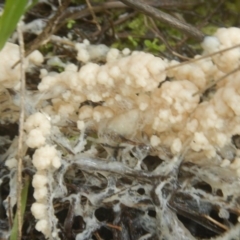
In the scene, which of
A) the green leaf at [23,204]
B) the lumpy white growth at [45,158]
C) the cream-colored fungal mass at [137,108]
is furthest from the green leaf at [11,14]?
the green leaf at [23,204]

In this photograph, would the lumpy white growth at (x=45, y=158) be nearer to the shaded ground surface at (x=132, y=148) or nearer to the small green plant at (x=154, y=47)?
the shaded ground surface at (x=132, y=148)

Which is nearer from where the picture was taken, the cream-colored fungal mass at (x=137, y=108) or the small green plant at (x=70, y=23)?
the cream-colored fungal mass at (x=137, y=108)

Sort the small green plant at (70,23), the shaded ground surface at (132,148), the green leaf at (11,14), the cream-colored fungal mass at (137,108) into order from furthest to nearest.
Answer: the small green plant at (70,23), the shaded ground surface at (132,148), the cream-colored fungal mass at (137,108), the green leaf at (11,14)

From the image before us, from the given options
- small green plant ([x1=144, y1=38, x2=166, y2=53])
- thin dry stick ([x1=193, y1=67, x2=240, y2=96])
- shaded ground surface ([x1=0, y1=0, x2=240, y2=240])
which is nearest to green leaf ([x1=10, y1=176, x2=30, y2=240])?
shaded ground surface ([x1=0, y1=0, x2=240, y2=240])

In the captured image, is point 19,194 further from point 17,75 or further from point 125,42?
point 125,42

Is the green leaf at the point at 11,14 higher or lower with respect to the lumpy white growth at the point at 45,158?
higher

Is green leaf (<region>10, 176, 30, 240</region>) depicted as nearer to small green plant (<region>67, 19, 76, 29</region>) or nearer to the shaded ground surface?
the shaded ground surface

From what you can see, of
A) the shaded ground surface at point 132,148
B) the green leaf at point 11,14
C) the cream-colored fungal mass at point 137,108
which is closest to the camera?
the green leaf at point 11,14
